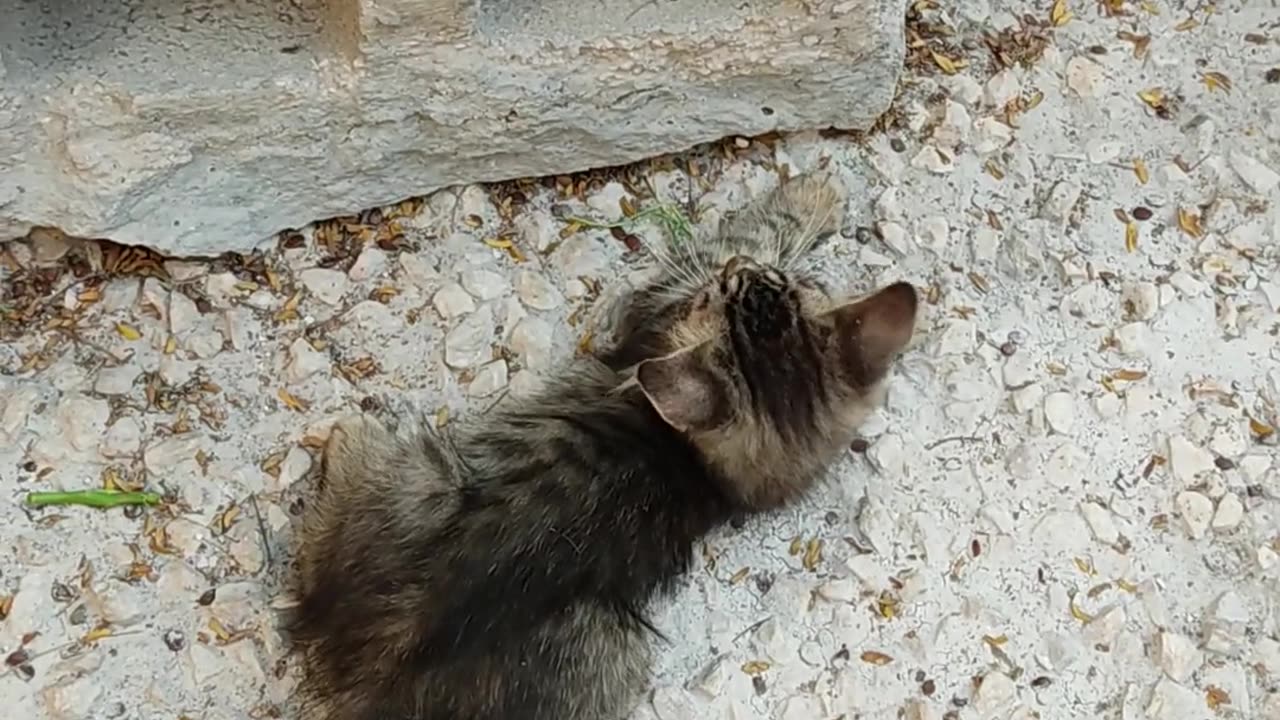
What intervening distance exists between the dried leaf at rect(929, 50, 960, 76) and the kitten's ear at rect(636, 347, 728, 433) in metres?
0.79

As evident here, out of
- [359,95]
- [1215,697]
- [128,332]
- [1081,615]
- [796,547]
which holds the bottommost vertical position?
[1215,697]

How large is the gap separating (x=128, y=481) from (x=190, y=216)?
0.40 metres

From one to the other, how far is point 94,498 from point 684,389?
0.88 m

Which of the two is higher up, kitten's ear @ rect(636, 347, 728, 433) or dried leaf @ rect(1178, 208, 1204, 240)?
kitten's ear @ rect(636, 347, 728, 433)

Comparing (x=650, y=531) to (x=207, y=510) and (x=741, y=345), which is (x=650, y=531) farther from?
(x=207, y=510)

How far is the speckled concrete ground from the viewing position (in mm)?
2252

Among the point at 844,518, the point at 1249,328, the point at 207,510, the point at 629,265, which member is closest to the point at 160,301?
the point at 207,510

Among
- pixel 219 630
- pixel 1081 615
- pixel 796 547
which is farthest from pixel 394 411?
pixel 1081 615

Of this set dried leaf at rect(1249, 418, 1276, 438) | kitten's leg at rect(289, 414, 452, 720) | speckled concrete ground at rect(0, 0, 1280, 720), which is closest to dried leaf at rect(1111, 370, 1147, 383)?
speckled concrete ground at rect(0, 0, 1280, 720)

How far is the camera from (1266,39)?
267 centimetres

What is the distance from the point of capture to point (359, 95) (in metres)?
2.16

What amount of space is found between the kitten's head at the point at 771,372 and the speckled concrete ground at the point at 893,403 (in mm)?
197

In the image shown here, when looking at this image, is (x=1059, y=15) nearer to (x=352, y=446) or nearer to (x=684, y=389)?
(x=684, y=389)

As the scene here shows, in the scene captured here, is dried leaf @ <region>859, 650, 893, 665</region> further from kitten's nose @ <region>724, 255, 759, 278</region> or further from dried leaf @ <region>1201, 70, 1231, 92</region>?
dried leaf @ <region>1201, 70, 1231, 92</region>
